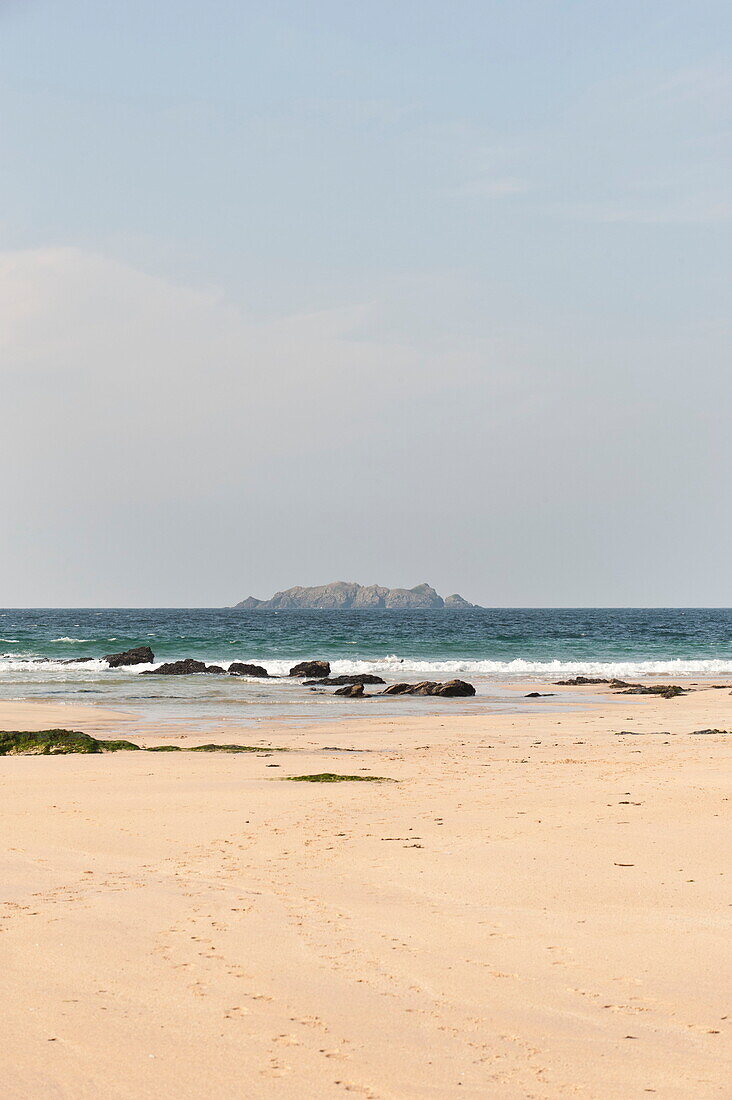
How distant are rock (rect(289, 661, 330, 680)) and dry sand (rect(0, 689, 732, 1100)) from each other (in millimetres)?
28307

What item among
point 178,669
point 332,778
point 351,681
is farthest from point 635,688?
point 332,778

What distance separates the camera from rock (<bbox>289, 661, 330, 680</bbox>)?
40.7 m

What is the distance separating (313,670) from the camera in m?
40.9

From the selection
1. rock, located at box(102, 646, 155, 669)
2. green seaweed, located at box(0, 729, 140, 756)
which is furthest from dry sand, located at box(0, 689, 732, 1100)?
rock, located at box(102, 646, 155, 669)

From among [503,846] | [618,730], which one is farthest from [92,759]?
[618,730]

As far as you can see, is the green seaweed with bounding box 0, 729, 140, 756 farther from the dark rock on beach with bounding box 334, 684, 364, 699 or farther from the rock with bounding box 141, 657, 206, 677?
the rock with bounding box 141, 657, 206, 677

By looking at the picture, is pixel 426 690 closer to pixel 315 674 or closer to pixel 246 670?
pixel 315 674

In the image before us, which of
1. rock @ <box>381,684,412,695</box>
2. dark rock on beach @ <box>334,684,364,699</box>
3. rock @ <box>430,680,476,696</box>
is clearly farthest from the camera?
rock @ <box>381,684,412,695</box>

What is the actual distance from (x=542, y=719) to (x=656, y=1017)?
61.0 feet

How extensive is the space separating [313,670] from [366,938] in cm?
3502

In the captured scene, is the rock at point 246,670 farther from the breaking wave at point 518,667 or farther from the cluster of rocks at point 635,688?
the cluster of rocks at point 635,688

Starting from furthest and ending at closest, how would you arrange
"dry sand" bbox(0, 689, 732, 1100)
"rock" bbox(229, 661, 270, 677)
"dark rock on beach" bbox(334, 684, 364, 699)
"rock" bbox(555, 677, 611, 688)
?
"rock" bbox(229, 661, 270, 677) < "rock" bbox(555, 677, 611, 688) < "dark rock on beach" bbox(334, 684, 364, 699) < "dry sand" bbox(0, 689, 732, 1100)

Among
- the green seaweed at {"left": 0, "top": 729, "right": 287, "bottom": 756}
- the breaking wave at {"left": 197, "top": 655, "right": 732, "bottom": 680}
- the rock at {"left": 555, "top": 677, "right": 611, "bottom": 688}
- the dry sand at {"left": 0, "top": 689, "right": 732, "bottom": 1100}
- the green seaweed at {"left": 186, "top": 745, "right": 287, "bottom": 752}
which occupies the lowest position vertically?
the breaking wave at {"left": 197, "top": 655, "right": 732, "bottom": 680}

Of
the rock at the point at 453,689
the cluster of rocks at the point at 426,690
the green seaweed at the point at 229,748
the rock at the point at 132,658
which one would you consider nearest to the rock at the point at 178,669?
the rock at the point at 132,658
